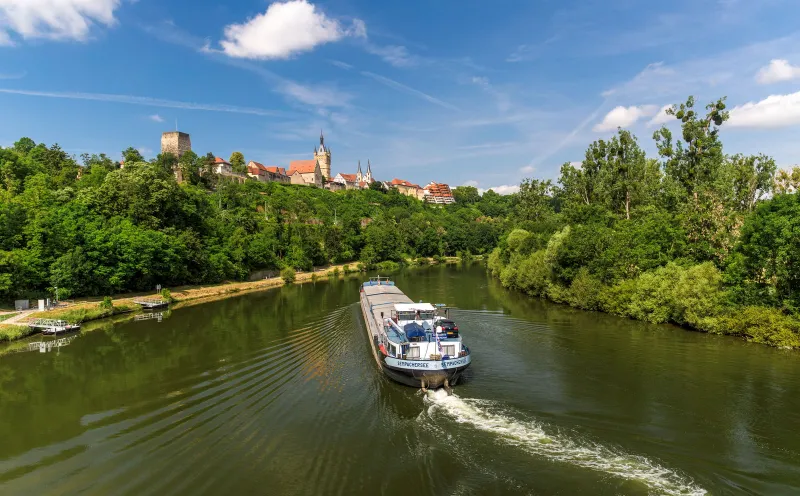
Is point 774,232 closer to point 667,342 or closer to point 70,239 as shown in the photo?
point 667,342

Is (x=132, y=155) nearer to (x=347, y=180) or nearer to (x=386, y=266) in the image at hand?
(x=386, y=266)

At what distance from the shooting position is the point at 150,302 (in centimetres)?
4534

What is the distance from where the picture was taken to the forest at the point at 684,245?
26891 millimetres

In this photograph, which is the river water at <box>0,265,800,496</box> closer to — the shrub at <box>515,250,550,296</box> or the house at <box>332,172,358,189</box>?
the shrub at <box>515,250,550,296</box>

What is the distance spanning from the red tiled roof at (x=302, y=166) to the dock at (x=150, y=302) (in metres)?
113

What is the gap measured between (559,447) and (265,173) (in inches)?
5407

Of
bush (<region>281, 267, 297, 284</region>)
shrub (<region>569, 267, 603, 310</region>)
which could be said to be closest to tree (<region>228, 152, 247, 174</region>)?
bush (<region>281, 267, 297, 284</region>)

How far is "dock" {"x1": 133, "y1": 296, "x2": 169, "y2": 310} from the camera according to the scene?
44844 mm

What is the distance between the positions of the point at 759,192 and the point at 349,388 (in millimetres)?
47359

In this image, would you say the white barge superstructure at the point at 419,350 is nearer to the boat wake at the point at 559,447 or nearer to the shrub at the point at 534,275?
the boat wake at the point at 559,447

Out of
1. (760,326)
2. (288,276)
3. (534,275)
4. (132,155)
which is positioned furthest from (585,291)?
(132,155)

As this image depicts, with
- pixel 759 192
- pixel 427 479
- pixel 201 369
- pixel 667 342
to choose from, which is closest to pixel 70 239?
pixel 201 369

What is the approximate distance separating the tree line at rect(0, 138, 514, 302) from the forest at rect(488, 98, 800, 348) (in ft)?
138

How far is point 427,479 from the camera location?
13.4 metres
